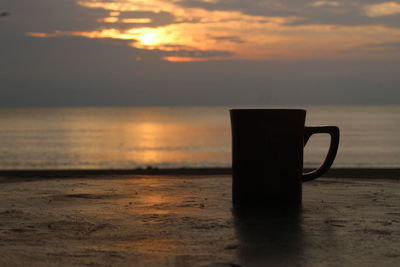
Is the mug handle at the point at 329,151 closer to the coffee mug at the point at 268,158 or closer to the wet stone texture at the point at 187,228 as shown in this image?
the coffee mug at the point at 268,158

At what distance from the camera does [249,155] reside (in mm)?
2734

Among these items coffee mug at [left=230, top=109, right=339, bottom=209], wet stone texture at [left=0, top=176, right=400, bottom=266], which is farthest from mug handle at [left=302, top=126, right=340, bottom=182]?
wet stone texture at [left=0, top=176, right=400, bottom=266]

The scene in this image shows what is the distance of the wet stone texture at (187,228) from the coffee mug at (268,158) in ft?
0.37

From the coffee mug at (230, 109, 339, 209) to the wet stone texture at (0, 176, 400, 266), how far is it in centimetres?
11

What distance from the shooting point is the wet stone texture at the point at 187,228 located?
1.68 m

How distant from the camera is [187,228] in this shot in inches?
82.7

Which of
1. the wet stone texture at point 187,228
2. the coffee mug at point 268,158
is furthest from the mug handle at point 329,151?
the wet stone texture at point 187,228

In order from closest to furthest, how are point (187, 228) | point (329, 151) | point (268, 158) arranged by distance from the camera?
point (187, 228)
point (268, 158)
point (329, 151)

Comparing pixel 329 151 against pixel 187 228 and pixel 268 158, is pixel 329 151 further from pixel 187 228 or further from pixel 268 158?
pixel 187 228

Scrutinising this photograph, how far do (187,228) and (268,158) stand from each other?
2.42 feet

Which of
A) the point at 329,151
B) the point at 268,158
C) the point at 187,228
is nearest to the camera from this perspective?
the point at 187,228

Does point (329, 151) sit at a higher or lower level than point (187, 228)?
higher

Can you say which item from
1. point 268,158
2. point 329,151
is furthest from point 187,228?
point 329,151

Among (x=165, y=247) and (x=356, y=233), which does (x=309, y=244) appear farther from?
(x=165, y=247)
